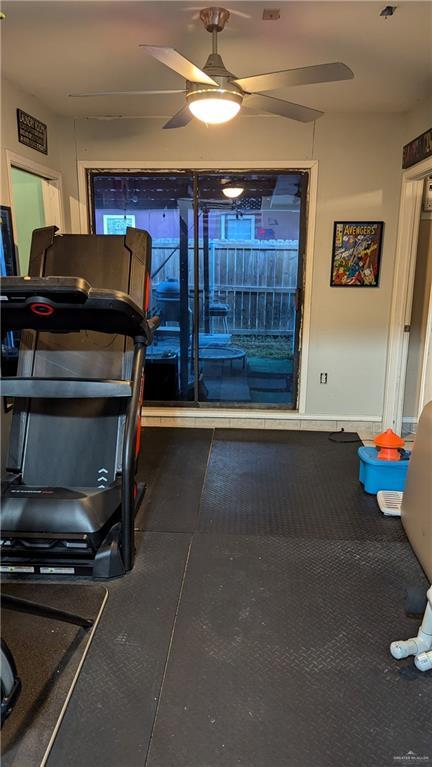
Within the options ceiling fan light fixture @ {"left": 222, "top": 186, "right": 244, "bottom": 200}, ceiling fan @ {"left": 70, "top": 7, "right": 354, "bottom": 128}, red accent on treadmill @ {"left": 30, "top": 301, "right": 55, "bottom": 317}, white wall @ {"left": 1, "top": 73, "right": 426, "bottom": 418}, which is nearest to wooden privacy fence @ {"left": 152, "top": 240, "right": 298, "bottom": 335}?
white wall @ {"left": 1, "top": 73, "right": 426, "bottom": 418}

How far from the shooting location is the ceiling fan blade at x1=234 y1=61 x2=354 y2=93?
201 cm

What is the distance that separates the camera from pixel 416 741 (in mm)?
1473

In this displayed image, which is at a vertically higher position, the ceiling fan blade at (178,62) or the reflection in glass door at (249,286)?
the ceiling fan blade at (178,62)

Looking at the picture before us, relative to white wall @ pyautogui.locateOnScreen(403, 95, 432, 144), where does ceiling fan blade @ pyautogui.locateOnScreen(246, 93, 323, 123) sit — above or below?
below

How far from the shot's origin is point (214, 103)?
89.7 inches

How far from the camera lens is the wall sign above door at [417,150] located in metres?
3.28

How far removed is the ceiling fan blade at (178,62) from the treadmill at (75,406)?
87 centimetres

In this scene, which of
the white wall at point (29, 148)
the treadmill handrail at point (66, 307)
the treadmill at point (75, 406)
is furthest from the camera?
the white wall at point (29, 148)

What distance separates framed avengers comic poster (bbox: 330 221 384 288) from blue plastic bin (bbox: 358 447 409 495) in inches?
64.4

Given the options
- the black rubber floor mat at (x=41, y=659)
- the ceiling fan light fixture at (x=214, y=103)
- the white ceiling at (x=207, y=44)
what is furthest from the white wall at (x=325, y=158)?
the black rubber floor mat at (x=41, y=659)

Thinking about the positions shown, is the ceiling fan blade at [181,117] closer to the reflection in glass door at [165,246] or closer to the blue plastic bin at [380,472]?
the reflection in glass door at [165,246]

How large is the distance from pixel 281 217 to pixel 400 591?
3.10 metres

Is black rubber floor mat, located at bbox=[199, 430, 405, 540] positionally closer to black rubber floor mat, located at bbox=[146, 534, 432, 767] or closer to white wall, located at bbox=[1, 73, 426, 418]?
black rubber floor mat, located at bbox=[146, 534, 432, 767]

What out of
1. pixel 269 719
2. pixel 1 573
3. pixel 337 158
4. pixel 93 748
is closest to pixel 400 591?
pixel 269 719
